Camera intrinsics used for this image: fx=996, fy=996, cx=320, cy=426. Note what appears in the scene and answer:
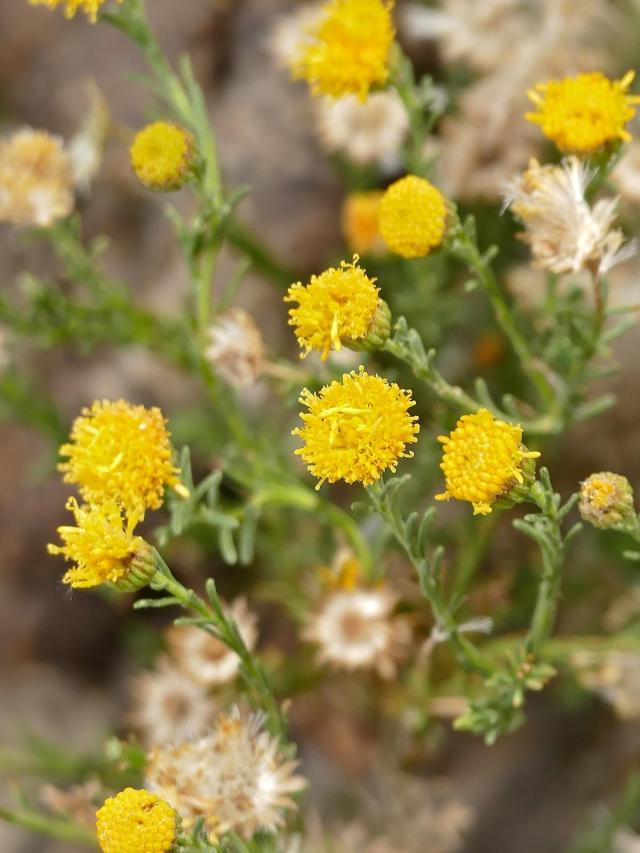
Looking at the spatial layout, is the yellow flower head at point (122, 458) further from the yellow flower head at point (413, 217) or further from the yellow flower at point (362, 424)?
the yellow flower head at point (413, 217)

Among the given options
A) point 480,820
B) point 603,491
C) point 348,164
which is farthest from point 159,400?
point 603,491

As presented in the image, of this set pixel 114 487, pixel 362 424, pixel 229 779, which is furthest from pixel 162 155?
pixel 229 779

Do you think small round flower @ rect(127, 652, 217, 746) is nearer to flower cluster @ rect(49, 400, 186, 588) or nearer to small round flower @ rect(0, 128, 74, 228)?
flower cluster @ rect(49, 400, 186, 588)

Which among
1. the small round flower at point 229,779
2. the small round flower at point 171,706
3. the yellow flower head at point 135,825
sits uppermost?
the yellow flower head at point 135,825

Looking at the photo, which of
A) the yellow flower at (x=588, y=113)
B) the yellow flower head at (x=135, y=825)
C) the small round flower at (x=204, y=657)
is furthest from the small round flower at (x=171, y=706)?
the yellow flower at (x=588, y=113)

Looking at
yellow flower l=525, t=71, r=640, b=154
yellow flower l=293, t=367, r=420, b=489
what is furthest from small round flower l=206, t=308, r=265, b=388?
yellow flower l=525, t=71, r=640, b=154

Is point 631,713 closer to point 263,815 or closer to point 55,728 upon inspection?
point 263,815

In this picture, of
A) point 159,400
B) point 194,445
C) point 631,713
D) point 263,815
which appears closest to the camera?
point 263,815
